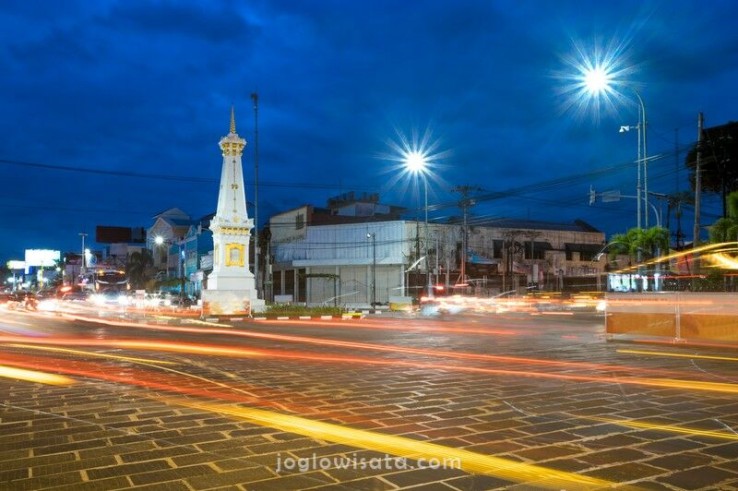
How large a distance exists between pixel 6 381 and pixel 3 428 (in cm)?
370

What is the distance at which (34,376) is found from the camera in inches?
383

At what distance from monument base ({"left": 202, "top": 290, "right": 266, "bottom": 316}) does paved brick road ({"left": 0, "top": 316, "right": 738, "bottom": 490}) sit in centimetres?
1846

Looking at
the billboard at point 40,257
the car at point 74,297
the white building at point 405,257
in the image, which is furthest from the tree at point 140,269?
the billboard at point 40,257

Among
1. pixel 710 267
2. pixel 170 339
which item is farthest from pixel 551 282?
pixel 170 339

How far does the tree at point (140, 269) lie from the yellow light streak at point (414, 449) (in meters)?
75.2

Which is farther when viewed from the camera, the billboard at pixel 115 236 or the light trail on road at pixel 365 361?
the billboard at pixel 115 236

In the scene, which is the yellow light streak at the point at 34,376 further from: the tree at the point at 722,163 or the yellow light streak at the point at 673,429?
the tree at the point at 722,163

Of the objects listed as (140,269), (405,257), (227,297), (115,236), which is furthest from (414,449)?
(115,236)

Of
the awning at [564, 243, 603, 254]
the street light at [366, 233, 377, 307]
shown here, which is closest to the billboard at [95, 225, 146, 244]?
the street light at [366, 233, 377, 307]

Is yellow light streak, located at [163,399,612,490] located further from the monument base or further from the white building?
the white building

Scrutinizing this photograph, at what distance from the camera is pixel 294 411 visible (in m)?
6.77

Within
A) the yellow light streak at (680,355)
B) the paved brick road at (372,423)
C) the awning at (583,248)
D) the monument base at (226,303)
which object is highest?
the awning at (583,248)

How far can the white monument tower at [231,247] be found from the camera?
100ft

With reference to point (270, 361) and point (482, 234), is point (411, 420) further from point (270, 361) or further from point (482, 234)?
point (482, 234)
